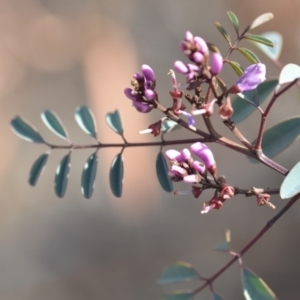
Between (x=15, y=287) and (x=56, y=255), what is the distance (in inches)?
8.1

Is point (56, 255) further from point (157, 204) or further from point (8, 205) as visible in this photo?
point (157, 204)

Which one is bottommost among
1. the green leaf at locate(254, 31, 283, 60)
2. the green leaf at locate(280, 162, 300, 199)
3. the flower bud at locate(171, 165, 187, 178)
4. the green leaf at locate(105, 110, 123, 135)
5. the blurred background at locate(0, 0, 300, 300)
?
the blurred background at locate(0, 0, 300, 300)

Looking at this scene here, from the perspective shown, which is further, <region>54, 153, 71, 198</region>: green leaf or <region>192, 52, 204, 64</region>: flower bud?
<region>54, 153, 71, 198</region>: green leaf

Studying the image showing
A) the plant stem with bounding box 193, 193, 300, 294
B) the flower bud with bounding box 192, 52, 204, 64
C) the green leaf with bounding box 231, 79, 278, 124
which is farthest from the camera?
the green leaf with bounding box 231, 79, 278, 124

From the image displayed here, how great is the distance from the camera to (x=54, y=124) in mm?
691

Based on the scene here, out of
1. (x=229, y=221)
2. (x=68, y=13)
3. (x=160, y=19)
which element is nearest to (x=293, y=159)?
(x=229, y=221)

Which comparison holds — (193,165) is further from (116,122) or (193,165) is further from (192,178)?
(116,122)

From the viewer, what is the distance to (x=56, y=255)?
194 cm

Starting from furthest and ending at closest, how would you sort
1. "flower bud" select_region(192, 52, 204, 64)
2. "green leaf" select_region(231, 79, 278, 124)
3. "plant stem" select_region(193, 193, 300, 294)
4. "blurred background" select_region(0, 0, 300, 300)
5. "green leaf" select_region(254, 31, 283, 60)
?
1. "blurred background" select_region(0, 0, 300, 300)
2. "green leaf" select_region(254, 31, 283, 60)
3. "green leaf" select_region(231, 79, 278, 124)
4. "plant stem" select_region(193, 193, 300, 294)
5. "flower bud" select_region(192, 52, 204, 64)

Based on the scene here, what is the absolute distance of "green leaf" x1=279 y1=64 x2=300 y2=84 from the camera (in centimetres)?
42

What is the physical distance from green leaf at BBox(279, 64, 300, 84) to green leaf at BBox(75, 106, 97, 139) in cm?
32

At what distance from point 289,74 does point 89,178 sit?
0.28 meters

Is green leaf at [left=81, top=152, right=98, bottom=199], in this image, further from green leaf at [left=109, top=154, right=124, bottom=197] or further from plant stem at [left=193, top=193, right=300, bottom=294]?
plant stem at [left=193, top=193, right=300, bottom=294]

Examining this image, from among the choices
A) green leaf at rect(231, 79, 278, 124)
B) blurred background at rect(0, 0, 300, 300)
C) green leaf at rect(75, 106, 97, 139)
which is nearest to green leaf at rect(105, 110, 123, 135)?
green leaf at rect(75, 106, 97, 139)
